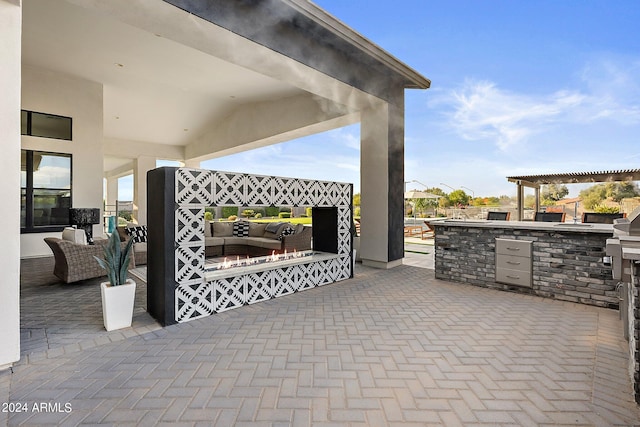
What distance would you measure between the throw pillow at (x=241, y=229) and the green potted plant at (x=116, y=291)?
4.21 meters

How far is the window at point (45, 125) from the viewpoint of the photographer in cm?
633

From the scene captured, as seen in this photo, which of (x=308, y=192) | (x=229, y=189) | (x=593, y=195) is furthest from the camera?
(x=593, y=195)

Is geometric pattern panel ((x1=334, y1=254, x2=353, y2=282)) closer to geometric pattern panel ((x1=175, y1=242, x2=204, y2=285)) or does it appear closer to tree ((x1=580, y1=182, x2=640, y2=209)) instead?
geometric pattern panel ((x1=175, y1=242, x2=204, y2=285))

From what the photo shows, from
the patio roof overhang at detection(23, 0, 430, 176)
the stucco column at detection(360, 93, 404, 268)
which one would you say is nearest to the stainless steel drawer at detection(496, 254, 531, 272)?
the stucco column at detection(360, 93, 404, 268)

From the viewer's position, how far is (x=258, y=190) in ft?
12.2

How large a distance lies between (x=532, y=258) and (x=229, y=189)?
392 centimetres

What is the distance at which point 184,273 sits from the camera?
122 inches

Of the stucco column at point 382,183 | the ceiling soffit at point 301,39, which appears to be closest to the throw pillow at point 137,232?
the stucco column at point 382,183

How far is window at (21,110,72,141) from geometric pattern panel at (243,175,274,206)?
5.76 metres

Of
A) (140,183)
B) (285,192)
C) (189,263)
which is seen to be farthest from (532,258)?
(140,183)

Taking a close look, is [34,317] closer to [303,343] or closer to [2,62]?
[2,62]

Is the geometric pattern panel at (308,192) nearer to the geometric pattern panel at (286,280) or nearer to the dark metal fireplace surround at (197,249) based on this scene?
the dark metal fireplace surround at (197,249)

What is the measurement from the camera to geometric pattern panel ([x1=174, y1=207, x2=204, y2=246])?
9.98 ft

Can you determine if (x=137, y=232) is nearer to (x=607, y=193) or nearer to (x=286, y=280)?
(x=286, y=280)
